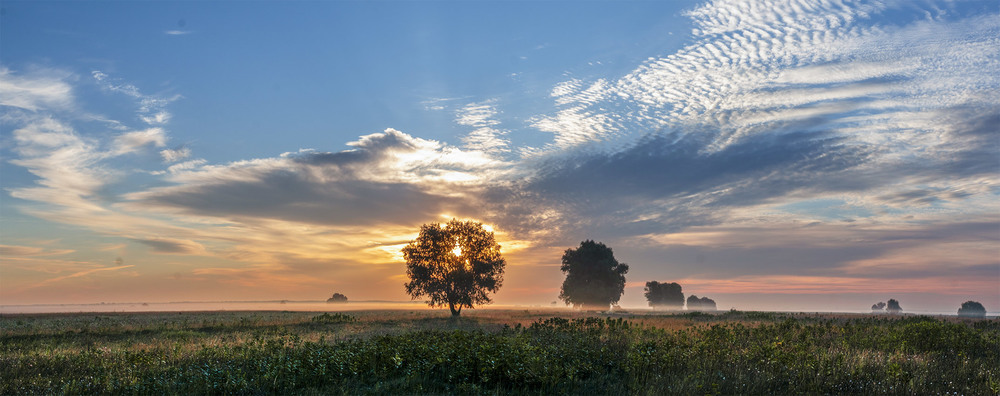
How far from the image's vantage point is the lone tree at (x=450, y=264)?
58719 mm

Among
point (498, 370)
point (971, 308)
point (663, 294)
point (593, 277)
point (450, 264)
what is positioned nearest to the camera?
point (498, 370)

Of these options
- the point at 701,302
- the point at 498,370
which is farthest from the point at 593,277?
the point at 701,302

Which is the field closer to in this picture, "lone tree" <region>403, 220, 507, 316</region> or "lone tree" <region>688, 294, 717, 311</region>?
"lone tree" <region>403, 220, 507, 316</region>

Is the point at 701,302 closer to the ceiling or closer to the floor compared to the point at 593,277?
closer to the floor

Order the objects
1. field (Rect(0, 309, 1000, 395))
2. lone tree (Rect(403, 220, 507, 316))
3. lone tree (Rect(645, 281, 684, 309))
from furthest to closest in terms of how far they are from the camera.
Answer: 1. lone tree (Rect(645, 281, 684, 309))
2. lone tree (Rect(403, 220, 507, 316))
3. field (Rect(0, 309, 1000, 395))

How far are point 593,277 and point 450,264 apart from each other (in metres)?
41.6

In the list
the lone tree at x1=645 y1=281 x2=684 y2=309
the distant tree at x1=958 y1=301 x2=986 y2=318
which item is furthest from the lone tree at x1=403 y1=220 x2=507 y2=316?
the distant tree at x1=958 y1=301 x2=986 y2=318

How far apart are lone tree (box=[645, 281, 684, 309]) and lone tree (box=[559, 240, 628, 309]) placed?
37407mm

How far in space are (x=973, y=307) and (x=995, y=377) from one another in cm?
13611

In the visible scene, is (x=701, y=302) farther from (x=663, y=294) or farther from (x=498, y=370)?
(x=498, y=370)

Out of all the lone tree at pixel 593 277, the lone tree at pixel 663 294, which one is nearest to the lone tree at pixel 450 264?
the lone tree at pixel 593 277

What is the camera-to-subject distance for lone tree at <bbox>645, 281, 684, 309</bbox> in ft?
429

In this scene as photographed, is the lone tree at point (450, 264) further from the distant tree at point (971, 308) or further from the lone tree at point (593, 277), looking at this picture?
the distant tree at point (971, 308)

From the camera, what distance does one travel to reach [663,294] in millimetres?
132250
